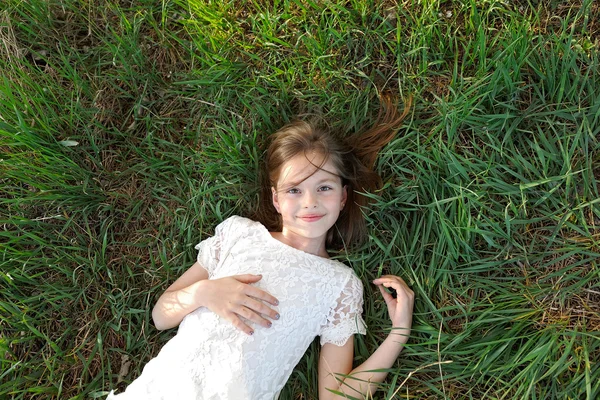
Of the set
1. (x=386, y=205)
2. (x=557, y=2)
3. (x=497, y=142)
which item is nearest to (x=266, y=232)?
(x=386, y=205)

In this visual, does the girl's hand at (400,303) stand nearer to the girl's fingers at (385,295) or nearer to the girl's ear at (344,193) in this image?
the girl's fingers at (385,295)

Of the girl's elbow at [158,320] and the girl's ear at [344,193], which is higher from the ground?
the girl's ear at [344,193]

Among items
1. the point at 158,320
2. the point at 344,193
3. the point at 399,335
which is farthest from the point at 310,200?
the point at 158,320

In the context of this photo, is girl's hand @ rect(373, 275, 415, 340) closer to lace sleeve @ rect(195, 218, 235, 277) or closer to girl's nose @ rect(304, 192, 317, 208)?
girl's nose @ rect(304, 192, 317, 208)

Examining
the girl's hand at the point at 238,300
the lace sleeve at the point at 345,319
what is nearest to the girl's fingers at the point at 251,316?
the girl's hand at the point at 238,300

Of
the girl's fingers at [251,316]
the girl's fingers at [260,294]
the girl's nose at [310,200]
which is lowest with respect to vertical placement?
the girl's fingers at [251,316]

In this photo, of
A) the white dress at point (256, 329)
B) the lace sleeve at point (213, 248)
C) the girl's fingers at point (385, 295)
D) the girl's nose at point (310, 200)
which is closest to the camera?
the white dress at point (256, 329)

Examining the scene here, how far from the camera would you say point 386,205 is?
267cm

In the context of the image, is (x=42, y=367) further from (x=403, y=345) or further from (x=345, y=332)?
(x=403, y=345)

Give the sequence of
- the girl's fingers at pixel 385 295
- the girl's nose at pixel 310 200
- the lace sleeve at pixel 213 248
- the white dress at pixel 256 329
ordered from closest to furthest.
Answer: the white dress at pixel 256 329 < the girl's nose at pixel 310 200 < the girl's fingers at pixel 385 295 < the lace sleeve at pixel 213 248

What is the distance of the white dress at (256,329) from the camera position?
2367mm

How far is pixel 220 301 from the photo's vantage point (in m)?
2.46

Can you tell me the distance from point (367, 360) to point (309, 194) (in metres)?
0.90

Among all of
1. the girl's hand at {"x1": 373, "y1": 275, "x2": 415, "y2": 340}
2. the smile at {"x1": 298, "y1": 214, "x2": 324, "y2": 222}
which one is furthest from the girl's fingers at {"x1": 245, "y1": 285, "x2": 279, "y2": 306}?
the girl's hand at {"x1": 373, "y1": 275, "x2": 415, "y2": 340}
